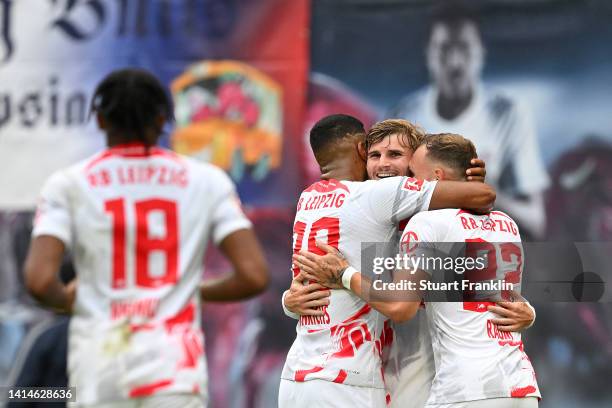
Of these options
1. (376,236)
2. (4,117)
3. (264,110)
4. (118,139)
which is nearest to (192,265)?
(118,139)

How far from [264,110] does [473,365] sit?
5333mm

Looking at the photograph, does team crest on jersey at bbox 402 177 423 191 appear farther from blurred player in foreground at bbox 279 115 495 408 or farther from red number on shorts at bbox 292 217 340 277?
red number on shorts at bbox 292 217 340 277

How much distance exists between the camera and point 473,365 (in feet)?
15.8

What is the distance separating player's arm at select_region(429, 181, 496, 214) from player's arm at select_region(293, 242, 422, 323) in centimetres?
39

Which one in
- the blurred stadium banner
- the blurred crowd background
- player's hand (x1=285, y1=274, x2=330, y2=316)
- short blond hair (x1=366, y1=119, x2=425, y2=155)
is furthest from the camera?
the blurred stadium banner

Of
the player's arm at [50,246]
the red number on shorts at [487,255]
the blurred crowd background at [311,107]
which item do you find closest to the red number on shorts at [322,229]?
the red number on shorts at [487,255]

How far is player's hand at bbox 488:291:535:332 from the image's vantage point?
4922 millimetres

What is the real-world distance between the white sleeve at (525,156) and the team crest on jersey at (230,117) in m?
2.12

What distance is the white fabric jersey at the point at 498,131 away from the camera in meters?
9.65

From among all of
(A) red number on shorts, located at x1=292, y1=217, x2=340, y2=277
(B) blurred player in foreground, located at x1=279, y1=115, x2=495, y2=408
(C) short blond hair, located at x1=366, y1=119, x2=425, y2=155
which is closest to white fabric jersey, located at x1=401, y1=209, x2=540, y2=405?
(B) blurred player in foreground, located at x1=279, y1=115, x2=495, y2=408

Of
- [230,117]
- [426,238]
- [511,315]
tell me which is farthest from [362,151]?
[230,117]

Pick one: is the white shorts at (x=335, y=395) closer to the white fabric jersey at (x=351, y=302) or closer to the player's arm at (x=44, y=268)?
Result: the white fabric jersey at (x=351, y=302)

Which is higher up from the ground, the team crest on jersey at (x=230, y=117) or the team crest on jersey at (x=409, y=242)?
the team crest on jersey at (x=230, y=117)

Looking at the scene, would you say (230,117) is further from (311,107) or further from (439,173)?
(439,173)
